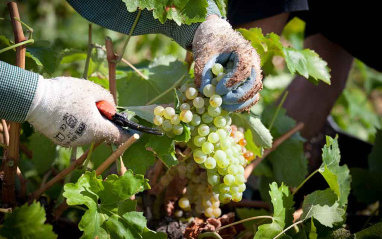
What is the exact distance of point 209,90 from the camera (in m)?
0.97

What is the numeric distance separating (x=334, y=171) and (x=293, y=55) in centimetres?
30

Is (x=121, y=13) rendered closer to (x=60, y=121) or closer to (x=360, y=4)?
(x=60, y=121)

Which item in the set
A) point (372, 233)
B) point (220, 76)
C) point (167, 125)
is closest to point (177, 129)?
point (167, 125)

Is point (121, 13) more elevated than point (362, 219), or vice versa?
point (121, 13)

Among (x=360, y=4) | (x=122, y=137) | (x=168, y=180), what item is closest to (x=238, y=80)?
(x=122, y=137)

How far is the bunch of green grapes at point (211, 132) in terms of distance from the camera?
97 centimetres

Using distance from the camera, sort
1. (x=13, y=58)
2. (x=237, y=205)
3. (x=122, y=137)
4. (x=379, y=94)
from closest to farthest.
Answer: (x=122, y=137)
(x=13, y=58)
(x=237, y=205)
(x=379, y=94)

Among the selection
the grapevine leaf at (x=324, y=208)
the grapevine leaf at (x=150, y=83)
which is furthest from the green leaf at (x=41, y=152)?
the grapevine leaf at (x=324, y=208)

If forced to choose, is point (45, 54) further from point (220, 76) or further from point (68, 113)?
point (220, 76)

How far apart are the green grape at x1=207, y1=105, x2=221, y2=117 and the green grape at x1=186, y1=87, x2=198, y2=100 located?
0.04 metres

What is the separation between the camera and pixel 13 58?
1.13 meters

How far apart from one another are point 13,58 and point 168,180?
46cm

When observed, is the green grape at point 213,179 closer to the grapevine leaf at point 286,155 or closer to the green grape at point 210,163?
the green grape at point 210,163

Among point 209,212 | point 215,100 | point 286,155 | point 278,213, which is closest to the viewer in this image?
point 215,100
